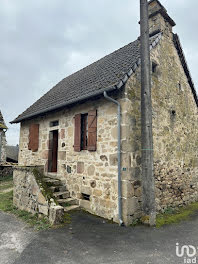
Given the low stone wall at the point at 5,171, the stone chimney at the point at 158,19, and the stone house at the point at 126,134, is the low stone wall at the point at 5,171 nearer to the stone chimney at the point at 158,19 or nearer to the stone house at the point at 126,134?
the stone house at the point at 126,134

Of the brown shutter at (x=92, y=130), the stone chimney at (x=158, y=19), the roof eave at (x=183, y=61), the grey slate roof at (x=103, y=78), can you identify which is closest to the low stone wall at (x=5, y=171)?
the grey slate roof at (x=103, y=78)

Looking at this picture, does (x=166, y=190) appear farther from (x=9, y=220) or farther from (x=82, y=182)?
(x=9, y=220)

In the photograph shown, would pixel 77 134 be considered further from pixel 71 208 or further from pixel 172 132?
pixel 172 132

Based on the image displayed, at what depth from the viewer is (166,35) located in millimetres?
7344

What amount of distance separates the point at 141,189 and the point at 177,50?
6.04 meters

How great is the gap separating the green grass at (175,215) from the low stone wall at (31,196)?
2.72 m

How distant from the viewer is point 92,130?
5.95m

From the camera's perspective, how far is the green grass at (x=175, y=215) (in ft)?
17.2

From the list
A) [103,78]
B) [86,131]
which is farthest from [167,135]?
[103,78]

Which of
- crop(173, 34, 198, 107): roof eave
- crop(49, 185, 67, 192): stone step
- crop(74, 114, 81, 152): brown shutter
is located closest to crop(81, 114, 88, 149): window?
crop(74, 114, 81, 152): brown shutter

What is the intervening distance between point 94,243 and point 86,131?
138 inches

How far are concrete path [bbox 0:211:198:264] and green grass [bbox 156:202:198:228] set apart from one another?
11.7 inches

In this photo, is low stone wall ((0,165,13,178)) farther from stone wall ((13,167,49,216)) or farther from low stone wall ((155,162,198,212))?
low stone wall ((155,162,198,212))

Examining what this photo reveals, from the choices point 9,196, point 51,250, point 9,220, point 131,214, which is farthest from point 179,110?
point 9,196
